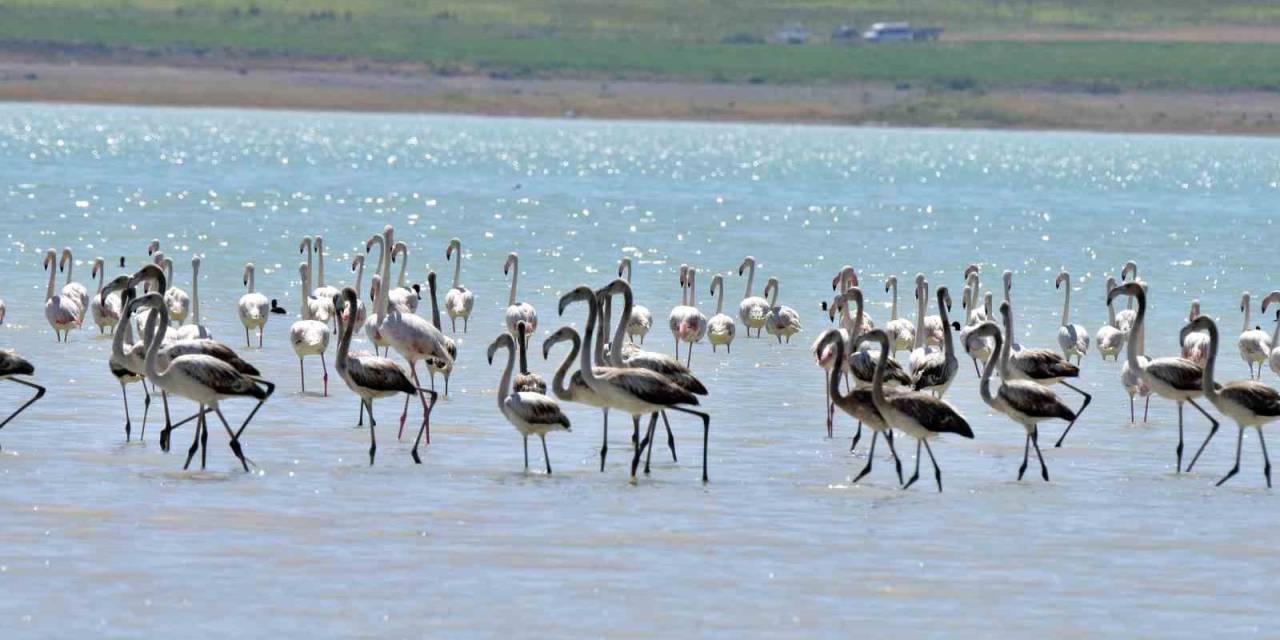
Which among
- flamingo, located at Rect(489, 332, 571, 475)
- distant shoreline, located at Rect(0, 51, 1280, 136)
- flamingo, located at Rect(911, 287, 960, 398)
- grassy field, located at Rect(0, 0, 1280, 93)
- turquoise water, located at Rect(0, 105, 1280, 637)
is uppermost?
grassy field, located at Rect(0, 0, 1280, 93)

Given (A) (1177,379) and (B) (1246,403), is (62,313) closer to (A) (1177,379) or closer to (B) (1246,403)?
(A) (1177,379)

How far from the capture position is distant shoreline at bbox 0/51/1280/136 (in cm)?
12738

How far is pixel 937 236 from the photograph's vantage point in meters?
47.2

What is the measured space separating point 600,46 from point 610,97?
27.4 meters

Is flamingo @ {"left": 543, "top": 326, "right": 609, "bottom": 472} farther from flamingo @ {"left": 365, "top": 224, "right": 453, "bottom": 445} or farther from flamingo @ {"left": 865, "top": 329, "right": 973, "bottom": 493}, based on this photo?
flamingo @ {"left": 365, "top": 224, "right": 453, "bottom": 445}

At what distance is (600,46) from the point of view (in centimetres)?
16100

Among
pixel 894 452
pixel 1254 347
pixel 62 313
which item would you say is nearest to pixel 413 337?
pixel 894 452

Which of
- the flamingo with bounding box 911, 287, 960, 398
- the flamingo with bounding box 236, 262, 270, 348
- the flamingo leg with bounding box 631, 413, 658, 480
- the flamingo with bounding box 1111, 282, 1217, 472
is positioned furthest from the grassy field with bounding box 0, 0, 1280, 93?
the flamingo leg with bounding box 631, 413, 658, 480

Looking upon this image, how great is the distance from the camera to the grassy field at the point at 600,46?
14460cm

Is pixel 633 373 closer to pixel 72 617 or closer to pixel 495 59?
pixel 72 617

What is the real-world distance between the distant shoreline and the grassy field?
109 inches

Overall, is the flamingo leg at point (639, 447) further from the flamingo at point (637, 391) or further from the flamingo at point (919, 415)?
the flamingo at point (919, 415)

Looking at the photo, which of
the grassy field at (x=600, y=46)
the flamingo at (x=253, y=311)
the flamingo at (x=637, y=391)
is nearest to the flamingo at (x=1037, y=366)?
the flamingo at (x=637, y=391)

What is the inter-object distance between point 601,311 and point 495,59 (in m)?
133
